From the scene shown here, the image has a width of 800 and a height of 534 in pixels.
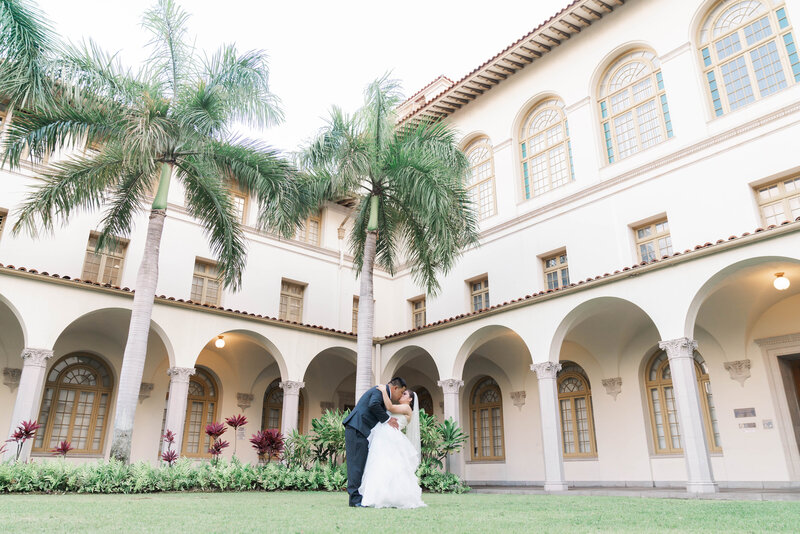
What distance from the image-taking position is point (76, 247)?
54.4 feet

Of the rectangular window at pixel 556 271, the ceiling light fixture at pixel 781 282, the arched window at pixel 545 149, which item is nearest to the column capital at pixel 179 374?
the rectangular window at pixel 556 271

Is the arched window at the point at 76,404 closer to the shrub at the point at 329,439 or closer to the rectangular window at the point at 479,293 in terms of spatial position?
the shrub at the point at 329,439

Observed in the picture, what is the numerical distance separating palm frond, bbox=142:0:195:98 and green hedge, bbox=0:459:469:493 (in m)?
8.66

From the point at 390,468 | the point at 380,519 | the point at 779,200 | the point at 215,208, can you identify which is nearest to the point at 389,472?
the point at 390,468

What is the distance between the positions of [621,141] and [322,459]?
1287 cm

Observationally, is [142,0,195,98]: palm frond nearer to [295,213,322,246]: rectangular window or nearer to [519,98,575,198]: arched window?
[295,213,322,246]: rectangular window

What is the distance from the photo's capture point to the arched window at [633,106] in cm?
1623

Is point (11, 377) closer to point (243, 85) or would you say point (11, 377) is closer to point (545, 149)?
point (243, 85)

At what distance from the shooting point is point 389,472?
22.0 feet

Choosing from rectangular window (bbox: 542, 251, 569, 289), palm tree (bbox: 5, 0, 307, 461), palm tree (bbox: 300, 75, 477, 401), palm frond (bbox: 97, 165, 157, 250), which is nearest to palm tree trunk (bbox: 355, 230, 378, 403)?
palm tree (bbox: 300, 75, 477, 401)

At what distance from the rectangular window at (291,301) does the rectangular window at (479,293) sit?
264 inches

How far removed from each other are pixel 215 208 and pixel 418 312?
36.0 feet

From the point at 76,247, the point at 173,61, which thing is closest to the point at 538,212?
the point at 173,61

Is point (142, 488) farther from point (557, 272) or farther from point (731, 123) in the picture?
point (731, 123)
